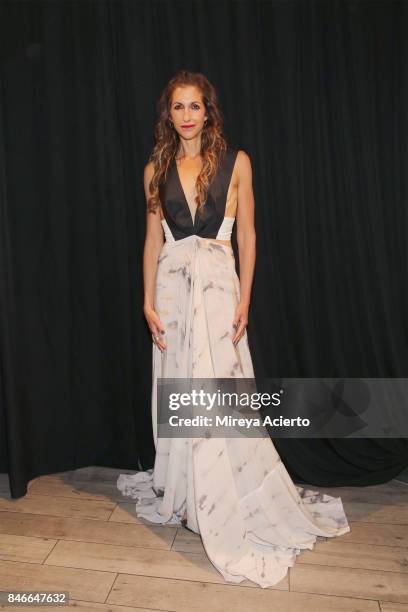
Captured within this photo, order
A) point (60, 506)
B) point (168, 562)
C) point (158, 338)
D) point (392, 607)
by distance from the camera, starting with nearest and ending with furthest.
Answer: point (392, 607) < point (168, 562) < point (158, 338) < point (60, 506)

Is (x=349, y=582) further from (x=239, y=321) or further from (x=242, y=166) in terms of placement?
(x=242, y=166)

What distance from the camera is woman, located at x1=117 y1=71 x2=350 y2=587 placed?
2.36 metres

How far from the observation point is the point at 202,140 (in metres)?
2.50

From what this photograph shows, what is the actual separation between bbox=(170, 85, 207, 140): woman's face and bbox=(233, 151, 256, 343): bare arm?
8.9 inches

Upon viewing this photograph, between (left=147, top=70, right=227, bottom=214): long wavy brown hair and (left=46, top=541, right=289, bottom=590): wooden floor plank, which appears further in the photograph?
(left=147, top=70, right=227, bottom=214): long wavy brown hair

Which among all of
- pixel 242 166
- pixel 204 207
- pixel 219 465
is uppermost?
pixel 242 166

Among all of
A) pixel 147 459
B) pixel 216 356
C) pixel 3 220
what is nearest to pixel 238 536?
pixel 216 356

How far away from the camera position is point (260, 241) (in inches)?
117

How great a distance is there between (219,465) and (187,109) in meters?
1.44

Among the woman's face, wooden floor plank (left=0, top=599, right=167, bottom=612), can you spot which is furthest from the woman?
wooden floor plank (left=0, top=599, right=167, bottom=612)

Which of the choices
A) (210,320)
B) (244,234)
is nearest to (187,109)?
(244,234)

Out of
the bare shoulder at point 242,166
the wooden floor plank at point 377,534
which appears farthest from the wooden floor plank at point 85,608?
the bare shoulder at point 242,166

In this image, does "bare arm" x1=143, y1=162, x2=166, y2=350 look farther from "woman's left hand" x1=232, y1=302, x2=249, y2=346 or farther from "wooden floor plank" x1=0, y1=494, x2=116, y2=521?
"wooden floor plank" x1=0, y1=494, x2=116, y2=521

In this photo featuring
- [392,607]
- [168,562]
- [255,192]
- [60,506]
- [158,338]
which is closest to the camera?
[392,607]
